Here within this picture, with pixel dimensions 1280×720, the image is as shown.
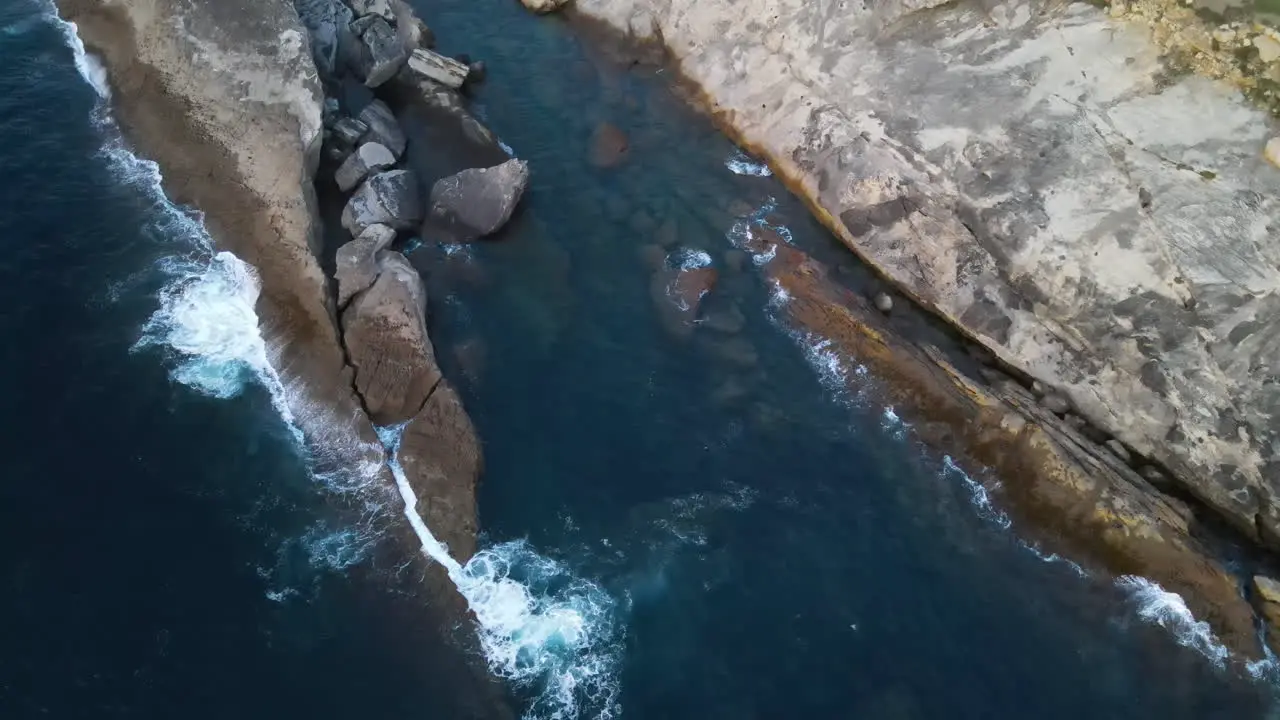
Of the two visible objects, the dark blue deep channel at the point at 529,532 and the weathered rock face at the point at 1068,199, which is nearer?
the dark blue deep channel at the point at 529,532

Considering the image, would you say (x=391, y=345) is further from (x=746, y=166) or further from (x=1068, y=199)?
(x=1068, y=199)

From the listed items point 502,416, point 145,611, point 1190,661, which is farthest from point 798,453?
point 145,611

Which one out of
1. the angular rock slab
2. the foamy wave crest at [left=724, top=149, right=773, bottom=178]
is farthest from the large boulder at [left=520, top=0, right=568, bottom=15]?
the angular rock slab

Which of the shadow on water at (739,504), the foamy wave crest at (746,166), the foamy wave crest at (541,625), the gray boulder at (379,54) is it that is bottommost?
the foamy wave crest at (541,625)

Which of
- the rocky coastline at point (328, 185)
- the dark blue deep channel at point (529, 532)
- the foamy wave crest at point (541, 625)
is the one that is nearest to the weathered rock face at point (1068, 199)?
the dark blue deep channel at point (529, 532)

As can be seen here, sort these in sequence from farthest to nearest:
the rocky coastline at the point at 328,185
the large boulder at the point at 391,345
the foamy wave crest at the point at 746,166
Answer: the foamy wave crest at the point at 746,166 < the large boulder at the point at 391,345 < the rocky coastline at the point at 328,185

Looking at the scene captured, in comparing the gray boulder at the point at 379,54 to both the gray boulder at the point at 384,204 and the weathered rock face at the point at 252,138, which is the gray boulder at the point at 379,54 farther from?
the gray boulder at the point at 384,204
